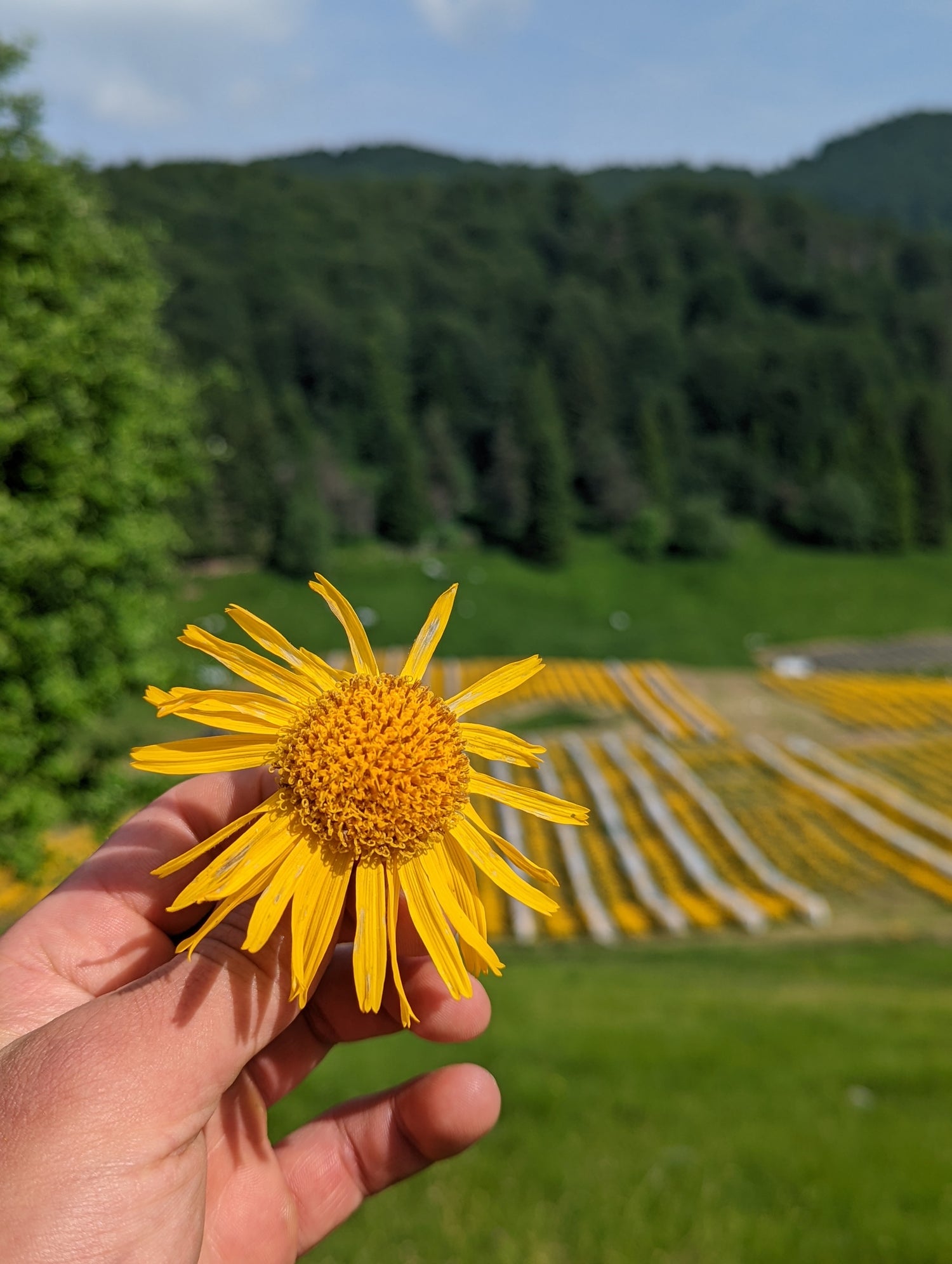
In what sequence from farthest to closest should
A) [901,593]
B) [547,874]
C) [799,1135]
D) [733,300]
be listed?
[733,300] < [901,593] < [799,1135] < [547,874]

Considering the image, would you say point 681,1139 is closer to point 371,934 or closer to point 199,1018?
point 371,934

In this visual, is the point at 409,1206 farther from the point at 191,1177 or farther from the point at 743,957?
the point at 743,957

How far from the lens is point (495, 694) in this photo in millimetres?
3098

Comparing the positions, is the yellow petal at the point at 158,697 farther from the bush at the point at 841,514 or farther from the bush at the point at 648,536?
the bush at the point at 841,514

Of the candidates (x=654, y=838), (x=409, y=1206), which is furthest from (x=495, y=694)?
(x=654, y=838)

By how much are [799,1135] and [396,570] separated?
215 ft

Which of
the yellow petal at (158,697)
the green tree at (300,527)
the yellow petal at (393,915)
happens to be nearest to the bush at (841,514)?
the green tree at (300,527)

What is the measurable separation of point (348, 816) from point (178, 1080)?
0.97m

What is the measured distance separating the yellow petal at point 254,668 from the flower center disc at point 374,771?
127 millimetres

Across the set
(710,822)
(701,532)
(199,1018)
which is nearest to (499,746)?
(199,1018)

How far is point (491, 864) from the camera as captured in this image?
2838mm

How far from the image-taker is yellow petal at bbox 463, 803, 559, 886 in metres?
2.65

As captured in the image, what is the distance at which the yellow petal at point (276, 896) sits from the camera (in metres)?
2.49

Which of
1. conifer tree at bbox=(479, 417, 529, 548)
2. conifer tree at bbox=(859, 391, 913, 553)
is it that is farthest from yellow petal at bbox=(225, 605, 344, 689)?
conifer tree at bbox=(859, 391, 913, 553)
